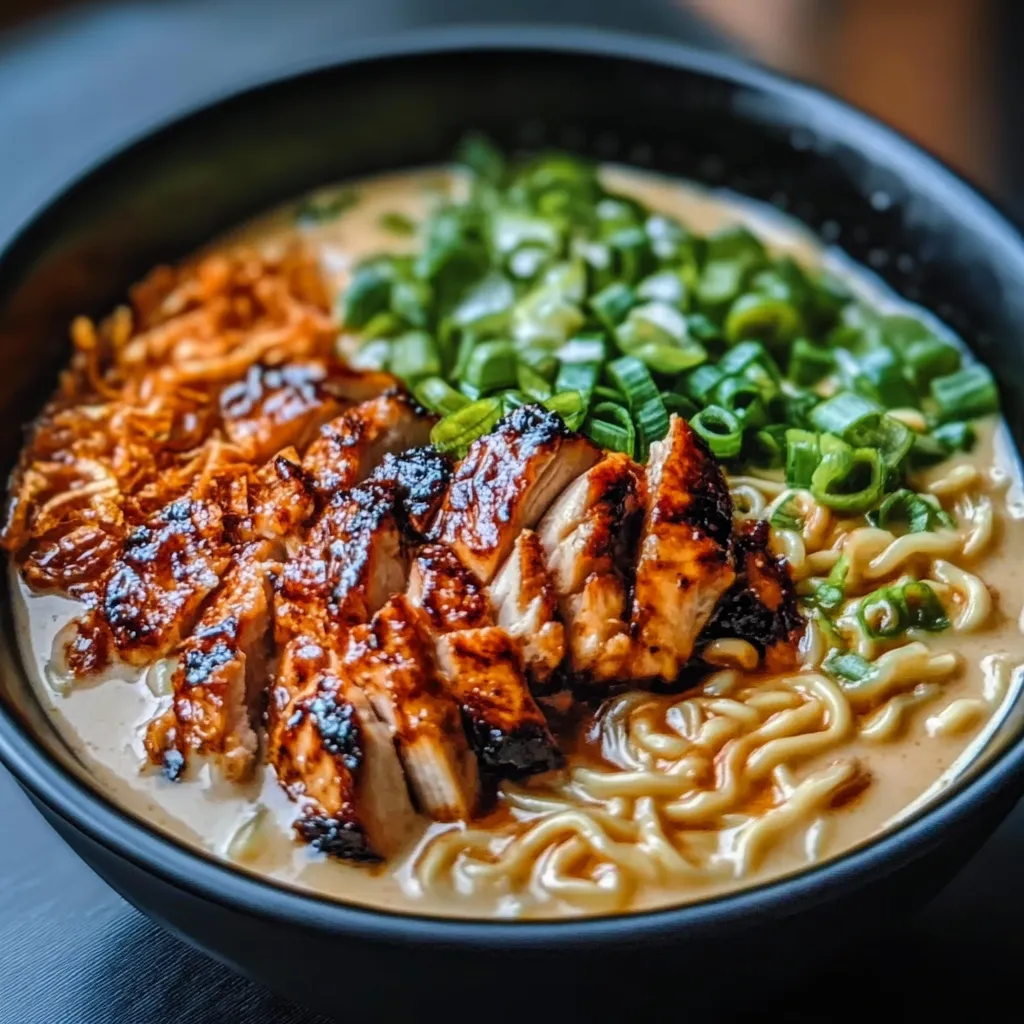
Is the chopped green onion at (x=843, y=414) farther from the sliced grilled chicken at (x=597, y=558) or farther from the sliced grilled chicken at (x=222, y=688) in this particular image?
the sliced grilled chicken at (x=222, y=688)

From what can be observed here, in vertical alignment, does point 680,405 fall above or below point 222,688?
above

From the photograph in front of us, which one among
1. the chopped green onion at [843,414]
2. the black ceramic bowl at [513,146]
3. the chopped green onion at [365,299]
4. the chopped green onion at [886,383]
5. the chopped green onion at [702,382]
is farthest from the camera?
the chopped green onion at [365,299]

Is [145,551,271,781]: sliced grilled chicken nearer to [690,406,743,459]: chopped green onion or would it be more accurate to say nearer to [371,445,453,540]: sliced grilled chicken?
[371,445,453,540]: sliced grilled chicken

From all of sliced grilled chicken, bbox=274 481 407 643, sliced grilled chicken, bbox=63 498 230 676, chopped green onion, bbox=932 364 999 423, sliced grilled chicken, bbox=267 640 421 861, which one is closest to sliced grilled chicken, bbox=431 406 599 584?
sliced grilled chicken, bbox=274 481 407 643

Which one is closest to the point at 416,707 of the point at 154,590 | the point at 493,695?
the point at 493,695

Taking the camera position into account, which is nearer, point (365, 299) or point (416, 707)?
point (416, 707)

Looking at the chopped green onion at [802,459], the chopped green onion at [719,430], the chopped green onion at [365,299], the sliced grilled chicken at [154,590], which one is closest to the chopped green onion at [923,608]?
the chopped green onion at [802,459]

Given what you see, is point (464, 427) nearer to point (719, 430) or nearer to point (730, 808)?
point (719, 430)
